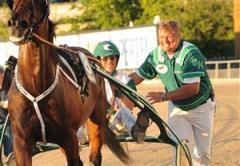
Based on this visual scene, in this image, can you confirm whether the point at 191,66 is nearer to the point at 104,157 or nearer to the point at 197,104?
the point at 197,104

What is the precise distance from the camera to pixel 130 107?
22.6ft

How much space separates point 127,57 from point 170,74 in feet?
78.2

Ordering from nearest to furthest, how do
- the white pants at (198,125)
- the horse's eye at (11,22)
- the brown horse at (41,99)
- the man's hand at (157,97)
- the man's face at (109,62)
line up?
the horse's eye at (11,22) < the brown horse at (41,99) < the man's hand at (157,97) < the white pants at (198,125) < the man's face at (109,62)

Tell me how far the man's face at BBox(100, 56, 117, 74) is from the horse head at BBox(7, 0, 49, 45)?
7.31ft

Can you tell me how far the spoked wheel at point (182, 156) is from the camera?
575 centimetres

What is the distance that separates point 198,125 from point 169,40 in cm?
93

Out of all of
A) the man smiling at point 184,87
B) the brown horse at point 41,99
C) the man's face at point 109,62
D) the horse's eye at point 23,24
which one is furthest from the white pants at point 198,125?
the horse's eye at point 23,24

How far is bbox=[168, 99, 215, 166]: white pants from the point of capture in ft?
20.0

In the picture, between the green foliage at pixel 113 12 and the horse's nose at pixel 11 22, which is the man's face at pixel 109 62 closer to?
the horse's nose at pixel 11 22

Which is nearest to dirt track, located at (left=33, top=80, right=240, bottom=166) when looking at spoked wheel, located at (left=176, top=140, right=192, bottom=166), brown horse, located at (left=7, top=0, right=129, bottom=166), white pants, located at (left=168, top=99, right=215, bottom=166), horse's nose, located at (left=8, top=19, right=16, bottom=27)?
white pants, located at (left=168, top=99, right=215, bottom=166)

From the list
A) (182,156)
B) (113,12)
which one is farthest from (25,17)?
(113,12)

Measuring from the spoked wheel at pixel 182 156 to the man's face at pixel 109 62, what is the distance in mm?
1549

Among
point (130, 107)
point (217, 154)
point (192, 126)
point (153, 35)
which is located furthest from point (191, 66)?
point (153, 35)

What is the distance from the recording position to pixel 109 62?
7.01 m
